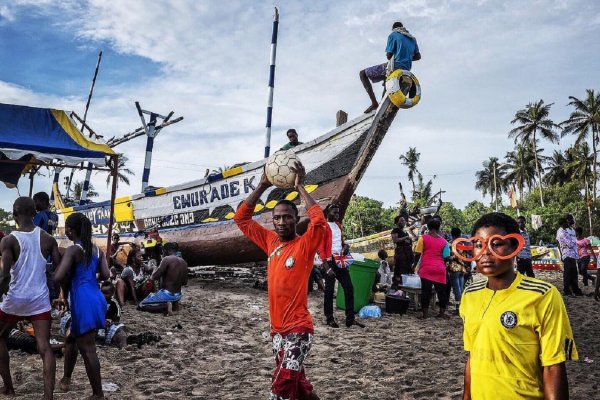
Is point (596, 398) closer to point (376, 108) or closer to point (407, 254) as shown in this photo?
point (407, 254)

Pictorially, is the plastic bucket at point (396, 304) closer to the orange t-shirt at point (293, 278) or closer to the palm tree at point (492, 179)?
the orange t-shirt at point (293, 278)

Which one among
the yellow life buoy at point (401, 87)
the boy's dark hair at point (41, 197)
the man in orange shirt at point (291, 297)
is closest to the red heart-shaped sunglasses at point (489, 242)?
the man in orange shirt at point (291, 297)

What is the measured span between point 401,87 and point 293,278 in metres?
7.14

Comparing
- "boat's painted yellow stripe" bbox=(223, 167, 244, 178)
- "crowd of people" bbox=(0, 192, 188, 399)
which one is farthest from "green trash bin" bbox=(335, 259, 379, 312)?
"crowd of people" bbox=(0, 192, 188, 399)

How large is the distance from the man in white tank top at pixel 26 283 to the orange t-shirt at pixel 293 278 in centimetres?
199

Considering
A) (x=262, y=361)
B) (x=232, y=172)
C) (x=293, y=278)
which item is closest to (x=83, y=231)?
(x=293, y=278)

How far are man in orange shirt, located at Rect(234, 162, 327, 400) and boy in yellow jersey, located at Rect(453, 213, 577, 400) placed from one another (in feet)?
4.60

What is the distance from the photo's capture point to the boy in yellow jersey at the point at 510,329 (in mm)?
1789

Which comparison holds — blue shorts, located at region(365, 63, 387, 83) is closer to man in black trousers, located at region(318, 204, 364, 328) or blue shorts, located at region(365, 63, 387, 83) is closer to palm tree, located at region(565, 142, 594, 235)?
man in black trousers, located at region(318, 204, 364, 328)

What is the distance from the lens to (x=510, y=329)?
1.85 metres

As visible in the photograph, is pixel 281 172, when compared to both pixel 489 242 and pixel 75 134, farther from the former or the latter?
pixel 75 134

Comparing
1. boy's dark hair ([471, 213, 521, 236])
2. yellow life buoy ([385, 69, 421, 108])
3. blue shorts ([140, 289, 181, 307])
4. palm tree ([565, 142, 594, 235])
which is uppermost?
palm tree ([565, 142, 594, 235])

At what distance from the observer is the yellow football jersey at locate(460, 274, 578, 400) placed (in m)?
1.79

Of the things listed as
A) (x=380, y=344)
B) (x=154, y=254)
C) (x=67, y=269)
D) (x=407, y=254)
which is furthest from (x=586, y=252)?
(x=67, y=269)
